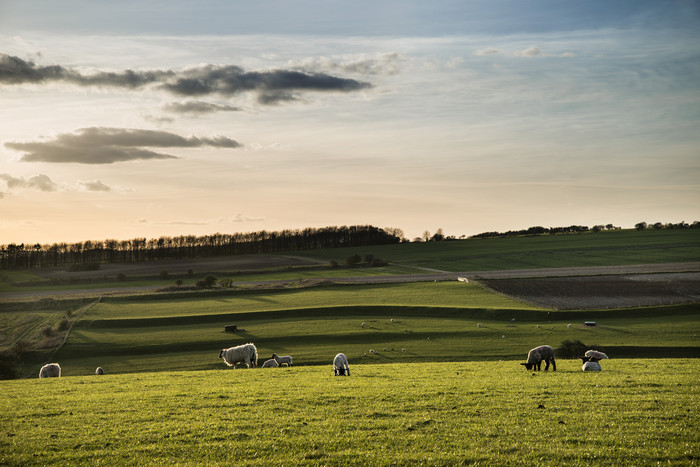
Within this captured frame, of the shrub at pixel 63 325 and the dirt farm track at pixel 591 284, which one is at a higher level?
the dirt farm track at pixel 591 284

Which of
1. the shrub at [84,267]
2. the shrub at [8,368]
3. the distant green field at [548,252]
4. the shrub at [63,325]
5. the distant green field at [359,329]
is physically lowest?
the shrub at [8,368]

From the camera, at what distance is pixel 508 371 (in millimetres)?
27328

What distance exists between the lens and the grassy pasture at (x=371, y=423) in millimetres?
12422

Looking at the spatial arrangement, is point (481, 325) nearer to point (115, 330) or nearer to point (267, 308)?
point (267, 308)

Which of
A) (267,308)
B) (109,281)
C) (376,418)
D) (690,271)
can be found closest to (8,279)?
(109,281)

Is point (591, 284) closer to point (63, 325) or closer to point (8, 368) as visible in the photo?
point (8, 368)

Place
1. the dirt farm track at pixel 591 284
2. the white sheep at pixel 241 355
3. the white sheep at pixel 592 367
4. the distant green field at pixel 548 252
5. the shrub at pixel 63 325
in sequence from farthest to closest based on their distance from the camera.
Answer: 1. the distant green field at pixel 548 252
2. the dirt farm track at pixel 591 284
3. the shrub at pixel 63 325
4. the white sheep at pixel 241 355
5. the white sheep at pixel 592 367

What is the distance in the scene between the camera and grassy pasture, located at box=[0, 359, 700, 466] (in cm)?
1242

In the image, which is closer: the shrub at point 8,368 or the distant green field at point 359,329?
the shrub at point 8,368

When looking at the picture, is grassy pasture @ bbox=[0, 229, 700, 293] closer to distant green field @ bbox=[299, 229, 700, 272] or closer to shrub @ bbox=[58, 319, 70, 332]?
distant green field @ bbox=[299, 229, 700, 272]

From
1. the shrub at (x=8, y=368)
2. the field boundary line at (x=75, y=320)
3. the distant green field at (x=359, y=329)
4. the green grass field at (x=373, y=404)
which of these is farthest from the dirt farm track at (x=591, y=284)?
the shrub at (x=8, y=368)

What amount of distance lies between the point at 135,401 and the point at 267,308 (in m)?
57.4

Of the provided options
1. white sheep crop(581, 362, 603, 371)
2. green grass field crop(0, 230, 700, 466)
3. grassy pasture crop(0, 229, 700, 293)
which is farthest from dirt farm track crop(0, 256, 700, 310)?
white sheep crop(581, 362, 603, 371)

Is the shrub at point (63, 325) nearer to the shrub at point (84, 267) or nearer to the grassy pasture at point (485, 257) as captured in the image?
the grassy pasture at point (485, 257)
